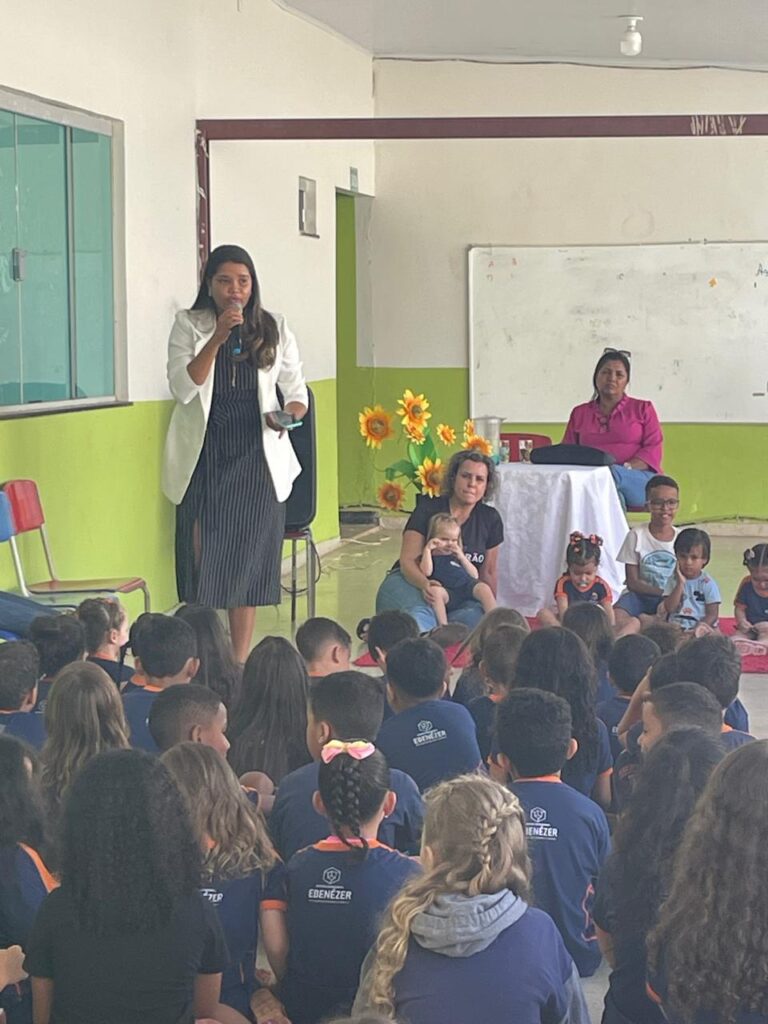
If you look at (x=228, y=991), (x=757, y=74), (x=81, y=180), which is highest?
(x=757, y=74)

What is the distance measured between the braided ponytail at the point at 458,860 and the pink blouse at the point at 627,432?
4.85 meters

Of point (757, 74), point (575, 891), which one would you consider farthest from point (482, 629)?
point (757, 74)

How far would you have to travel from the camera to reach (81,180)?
568 centimetres

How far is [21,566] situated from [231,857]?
2.89 metres

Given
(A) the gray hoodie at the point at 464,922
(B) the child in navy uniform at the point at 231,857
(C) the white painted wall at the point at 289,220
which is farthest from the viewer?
(C) the white painted wall at the point at 289,220

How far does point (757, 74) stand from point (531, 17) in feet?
5.81

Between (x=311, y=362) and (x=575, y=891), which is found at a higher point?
(x=311, y=362)

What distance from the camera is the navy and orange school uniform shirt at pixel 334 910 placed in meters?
2.30

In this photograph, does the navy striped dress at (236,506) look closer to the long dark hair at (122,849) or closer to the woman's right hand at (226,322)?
the woman's right hand at (226,322)

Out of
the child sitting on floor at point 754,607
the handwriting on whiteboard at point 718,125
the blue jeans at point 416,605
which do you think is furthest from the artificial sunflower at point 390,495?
the handwriting on whiteboard at point 718,125

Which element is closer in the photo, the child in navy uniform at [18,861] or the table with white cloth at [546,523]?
the child in navy uniform at [18,861]

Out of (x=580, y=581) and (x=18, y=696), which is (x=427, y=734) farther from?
(x=580, y=581)

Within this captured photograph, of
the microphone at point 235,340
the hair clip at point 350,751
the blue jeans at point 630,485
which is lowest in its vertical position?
the hair clip at point 350,751

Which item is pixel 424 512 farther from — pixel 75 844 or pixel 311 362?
pixel 75 844
